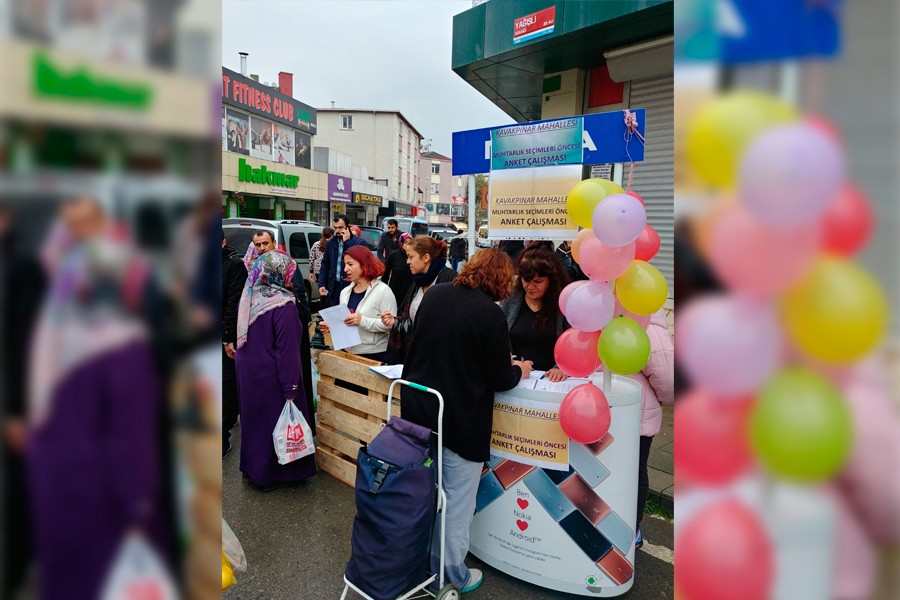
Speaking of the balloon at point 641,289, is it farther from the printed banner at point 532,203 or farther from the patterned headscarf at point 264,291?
the patterned headscarf at point 264,291

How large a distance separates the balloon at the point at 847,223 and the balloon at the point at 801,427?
0.14 m

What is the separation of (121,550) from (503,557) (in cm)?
290

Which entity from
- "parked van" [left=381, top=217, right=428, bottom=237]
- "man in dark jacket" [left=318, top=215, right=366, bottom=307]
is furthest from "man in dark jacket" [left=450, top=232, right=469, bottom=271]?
"parked van" [left=381, top=217, right=428, bottom=237]

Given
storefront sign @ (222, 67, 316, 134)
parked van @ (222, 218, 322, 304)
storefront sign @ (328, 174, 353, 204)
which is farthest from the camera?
storefront sign @ (328, 174, 353, 204)

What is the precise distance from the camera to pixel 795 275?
0.63 metres

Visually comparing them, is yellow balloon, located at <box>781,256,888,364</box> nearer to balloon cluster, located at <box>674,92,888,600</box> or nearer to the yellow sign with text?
balloon cluster, located at <box>674,92,888,600</box>

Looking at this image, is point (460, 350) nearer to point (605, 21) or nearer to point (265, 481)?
point (265, 481)

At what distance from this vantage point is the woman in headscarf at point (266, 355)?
4.03 m

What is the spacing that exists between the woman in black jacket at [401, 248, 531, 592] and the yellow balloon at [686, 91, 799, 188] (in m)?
2.15

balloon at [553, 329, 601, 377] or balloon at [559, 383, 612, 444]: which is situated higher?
balloon at [553, 329, 601, 377]

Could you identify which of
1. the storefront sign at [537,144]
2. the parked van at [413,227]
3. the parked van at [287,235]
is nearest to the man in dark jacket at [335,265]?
the parked van at [287,235]

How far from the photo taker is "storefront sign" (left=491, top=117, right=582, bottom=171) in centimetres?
432

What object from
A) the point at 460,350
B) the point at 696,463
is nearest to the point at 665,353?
the point at 460,350

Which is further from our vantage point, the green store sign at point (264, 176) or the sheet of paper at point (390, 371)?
the green store sign at point (264, 176)
